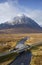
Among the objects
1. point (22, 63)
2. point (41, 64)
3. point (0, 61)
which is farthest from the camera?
point (0, 61)

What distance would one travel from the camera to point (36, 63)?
209 feet

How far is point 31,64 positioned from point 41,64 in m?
3.42

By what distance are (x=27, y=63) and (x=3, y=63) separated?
880cm

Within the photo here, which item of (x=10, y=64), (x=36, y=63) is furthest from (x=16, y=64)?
(x=36, y=63)

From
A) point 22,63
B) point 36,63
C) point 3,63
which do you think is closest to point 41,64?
point 36,63

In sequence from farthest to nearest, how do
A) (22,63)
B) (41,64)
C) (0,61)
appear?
1. (0,61)
2. (22,63)
3. (41,64)

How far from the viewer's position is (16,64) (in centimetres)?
6347

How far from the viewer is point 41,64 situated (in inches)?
2399

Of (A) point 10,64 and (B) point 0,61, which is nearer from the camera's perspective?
(A) point 10,64

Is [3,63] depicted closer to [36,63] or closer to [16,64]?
[16,64]

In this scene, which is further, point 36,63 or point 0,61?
point 0,61

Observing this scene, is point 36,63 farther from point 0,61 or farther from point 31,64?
point 0,61

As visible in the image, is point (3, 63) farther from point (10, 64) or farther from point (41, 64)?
point (41, 64)

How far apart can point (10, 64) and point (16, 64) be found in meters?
2.37
